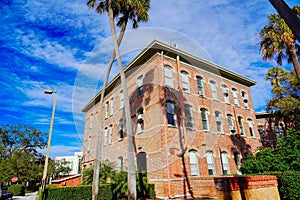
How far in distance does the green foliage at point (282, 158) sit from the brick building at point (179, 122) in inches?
121

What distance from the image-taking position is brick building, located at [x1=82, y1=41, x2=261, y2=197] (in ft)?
40.1

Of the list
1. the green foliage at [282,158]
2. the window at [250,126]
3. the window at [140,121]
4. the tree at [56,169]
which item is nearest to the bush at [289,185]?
the green foliage at [282,158]

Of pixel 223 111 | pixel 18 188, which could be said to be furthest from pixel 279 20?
pixel 18 188

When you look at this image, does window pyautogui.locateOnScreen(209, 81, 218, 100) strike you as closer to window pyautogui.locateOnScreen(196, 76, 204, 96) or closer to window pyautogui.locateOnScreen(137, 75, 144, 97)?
window pyautogui.locateOnScreen(196, 76, 204, 96)

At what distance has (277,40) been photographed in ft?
38.8

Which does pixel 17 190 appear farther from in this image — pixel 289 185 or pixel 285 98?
pixel 285 98

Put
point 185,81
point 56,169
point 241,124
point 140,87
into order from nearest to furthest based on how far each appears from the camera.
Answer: point 140,87 < point 185,81 < point 241,124 < point 56,169

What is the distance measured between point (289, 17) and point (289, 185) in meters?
6.97


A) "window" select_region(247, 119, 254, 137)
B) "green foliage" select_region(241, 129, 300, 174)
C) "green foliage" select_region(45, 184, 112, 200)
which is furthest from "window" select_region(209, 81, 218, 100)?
"green foliage" select_region(45, 184, 112, 200)

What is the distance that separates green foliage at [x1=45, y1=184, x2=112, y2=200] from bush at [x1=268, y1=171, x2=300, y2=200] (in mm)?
8957

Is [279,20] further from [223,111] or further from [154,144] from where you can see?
[154,144]

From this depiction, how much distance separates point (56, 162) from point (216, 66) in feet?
133

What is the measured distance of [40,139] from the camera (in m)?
38.1

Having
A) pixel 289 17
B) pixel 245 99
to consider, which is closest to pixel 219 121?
pixel 245 99
